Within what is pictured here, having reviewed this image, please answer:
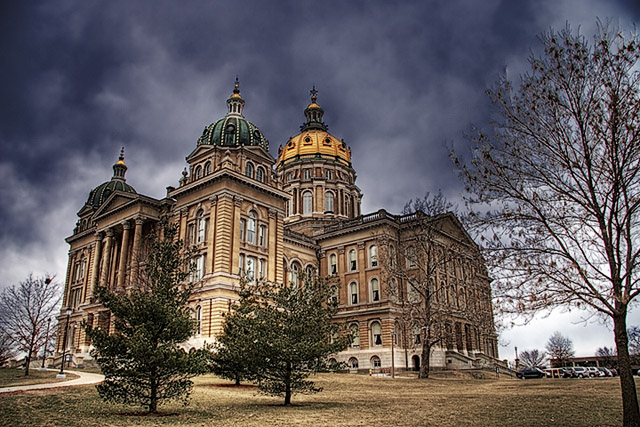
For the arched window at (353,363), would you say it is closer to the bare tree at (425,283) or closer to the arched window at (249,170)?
the bare tree at (425,283)

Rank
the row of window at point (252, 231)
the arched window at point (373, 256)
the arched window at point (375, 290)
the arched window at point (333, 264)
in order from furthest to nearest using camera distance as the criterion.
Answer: the arched window at point (333, 264)
the arched window at point (373, 256)
the arched window at point (375, 290)
the row of window at point (252, 231)

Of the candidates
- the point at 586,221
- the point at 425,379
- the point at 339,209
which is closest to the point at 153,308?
the point at 586,221

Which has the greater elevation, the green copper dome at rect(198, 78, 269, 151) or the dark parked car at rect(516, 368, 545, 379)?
the green copper dome at rect(198, 78, 269, 151)

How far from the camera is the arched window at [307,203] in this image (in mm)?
72125

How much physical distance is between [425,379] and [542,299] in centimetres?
2447

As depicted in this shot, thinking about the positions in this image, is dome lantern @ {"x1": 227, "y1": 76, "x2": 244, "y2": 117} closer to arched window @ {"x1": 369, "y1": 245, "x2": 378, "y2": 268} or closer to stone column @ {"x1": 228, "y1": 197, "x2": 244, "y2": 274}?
stone column @ {"x1": 228, "y1": 197, "x2": 244, "y2": 274}

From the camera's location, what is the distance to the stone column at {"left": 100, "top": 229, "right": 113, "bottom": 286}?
51.6 m

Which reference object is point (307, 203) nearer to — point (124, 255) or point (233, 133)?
point (233, 133)

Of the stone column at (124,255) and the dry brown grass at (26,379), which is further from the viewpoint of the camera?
the stone column at (124,255)

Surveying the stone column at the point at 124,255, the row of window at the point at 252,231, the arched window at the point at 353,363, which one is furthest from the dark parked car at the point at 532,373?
the stone column at the point at 124,255

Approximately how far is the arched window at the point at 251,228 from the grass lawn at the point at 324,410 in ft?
75.6

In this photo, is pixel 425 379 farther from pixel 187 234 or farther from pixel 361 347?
pixel 187 234

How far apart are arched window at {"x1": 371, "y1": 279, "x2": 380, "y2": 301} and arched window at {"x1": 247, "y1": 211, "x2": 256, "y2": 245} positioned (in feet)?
50.6

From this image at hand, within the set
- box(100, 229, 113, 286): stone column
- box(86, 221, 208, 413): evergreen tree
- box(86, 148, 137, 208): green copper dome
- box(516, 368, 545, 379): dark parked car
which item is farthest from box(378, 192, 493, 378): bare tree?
box(86, 148, 137, 208): green copper dome
